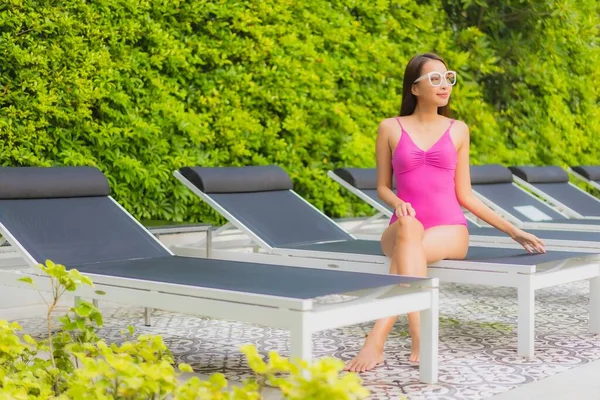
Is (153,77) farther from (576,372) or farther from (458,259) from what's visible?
(576,372)

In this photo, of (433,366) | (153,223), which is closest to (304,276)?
Result: (433,366)

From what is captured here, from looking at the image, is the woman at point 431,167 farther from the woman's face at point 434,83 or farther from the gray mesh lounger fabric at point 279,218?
the gray mesh lounger fabric at point 279,218

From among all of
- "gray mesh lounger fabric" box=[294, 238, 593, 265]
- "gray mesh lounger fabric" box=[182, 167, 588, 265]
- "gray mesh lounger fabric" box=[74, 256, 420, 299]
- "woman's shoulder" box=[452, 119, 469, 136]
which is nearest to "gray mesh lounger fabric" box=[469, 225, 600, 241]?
"gray mesh lounger fabric" box=[182, 167, 588, 265]

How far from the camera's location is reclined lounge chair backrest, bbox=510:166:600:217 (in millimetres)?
7836

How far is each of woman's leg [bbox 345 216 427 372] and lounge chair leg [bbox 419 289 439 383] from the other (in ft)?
1.03

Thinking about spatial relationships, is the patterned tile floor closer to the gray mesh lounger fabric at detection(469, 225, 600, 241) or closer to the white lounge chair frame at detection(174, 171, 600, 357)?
the white lounge chair frame at detection(174, 171, 600, 357)

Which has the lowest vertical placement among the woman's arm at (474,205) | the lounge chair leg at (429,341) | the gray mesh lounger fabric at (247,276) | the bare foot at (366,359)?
the bare foot at (366,359)

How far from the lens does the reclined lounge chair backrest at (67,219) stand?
14.7 ft

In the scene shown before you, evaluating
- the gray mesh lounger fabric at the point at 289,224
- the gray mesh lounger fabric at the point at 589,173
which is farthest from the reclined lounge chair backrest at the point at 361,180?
the gray mesh lounger fabric at the point at 589,173

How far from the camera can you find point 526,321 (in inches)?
167

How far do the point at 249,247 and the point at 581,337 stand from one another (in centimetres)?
281

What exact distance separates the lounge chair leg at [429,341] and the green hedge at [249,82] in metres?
3.11

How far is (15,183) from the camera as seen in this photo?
4.80 metres

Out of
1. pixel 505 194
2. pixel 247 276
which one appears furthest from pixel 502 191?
pixel 247 276
